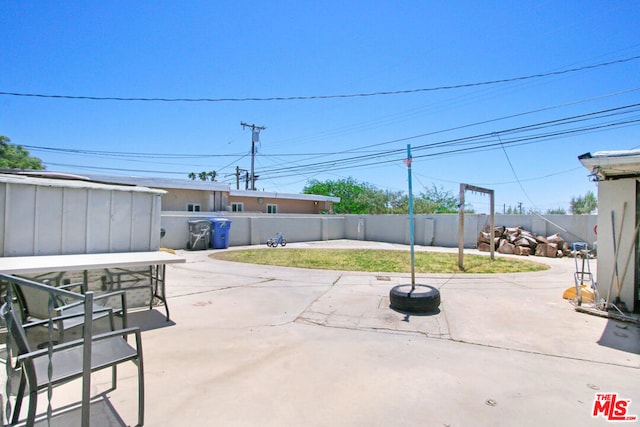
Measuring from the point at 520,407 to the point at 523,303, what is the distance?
3.84 metres

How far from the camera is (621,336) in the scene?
439 cm

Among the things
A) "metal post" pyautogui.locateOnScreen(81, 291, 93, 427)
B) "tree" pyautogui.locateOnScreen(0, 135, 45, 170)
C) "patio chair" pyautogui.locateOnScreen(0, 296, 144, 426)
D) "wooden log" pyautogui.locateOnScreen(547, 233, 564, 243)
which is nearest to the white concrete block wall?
"wooden log" pyautogui.locateOnScreen(547, 233, 564, 243)

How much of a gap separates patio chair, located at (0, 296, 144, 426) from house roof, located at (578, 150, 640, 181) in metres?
5.86

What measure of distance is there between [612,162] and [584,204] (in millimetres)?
31933

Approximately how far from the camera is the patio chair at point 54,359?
188 cm

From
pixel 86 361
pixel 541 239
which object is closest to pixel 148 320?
pixel 86 361

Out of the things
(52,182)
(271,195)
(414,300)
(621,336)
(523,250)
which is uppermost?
(271,195)

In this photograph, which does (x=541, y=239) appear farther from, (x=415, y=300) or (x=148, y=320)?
(x=148, y=320)

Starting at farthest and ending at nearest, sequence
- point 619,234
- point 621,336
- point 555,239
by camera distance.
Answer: point 555,239 < point 619,234 < point 621,336

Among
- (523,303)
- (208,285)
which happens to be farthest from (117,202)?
(523,303)

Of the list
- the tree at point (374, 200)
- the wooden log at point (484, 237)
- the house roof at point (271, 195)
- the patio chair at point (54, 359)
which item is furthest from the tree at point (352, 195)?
the patio chair at point (54, 359)

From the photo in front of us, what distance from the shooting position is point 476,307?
568cm

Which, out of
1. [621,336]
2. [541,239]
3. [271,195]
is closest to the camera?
[621,336]

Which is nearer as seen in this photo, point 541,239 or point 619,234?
point 619,234
